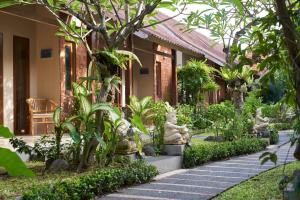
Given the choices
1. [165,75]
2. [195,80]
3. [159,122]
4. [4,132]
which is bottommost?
[159,122]

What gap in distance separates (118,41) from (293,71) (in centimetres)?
475

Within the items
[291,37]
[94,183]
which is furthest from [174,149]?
[291,37]

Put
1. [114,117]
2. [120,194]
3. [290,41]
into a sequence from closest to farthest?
[290,41], [120,194], [114,117]

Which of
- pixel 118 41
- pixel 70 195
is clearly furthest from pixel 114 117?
pixel 70 195

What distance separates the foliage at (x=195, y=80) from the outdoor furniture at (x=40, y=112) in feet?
26.3

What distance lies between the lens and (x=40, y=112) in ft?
33.1

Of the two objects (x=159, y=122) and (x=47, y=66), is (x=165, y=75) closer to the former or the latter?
(x=47, y=66)

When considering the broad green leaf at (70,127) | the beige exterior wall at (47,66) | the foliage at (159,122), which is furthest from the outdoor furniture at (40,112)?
the broad green leaf at (70,127)

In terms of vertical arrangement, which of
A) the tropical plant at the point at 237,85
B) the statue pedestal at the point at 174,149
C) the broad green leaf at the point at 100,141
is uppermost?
the tropical plant at the point at 237,85

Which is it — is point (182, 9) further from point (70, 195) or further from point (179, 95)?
point (179, 95)

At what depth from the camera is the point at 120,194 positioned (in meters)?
5.70

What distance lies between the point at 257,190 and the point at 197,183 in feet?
3.54

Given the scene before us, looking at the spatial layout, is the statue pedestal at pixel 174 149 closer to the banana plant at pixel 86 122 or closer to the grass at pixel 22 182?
the banana plant at pixel 86 122

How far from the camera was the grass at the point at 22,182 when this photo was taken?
15.9 feet
